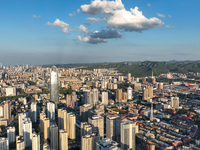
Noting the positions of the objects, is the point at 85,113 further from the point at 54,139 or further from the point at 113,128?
the point at 54,139

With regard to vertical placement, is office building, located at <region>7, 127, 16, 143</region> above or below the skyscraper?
below

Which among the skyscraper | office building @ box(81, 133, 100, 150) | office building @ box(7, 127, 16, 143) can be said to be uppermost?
the skyscraper

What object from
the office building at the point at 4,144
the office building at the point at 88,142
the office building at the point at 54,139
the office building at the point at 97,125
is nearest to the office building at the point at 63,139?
the office building at the point at 54,139

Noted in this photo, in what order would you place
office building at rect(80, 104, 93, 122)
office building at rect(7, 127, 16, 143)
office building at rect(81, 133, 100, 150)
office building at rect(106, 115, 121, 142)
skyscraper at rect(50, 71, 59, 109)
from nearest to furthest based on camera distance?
office building at rect(81, 133, 100, 150) → office building at rect(7, 127, 16, 143) → office building at rect(106, 115, 121, 142) → office building at rect(80, 104, 93, 122) → skyscraper at rect(50, 71, 59, 109)

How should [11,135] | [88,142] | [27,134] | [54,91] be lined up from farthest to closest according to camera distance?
[54,91]
[11,135]
[27,134]
[88,142]

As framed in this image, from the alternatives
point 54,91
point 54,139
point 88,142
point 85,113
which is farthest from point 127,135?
point 54,91

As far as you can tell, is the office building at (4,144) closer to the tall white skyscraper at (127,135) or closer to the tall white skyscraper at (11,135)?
the tall white skyscraper at (11,135)

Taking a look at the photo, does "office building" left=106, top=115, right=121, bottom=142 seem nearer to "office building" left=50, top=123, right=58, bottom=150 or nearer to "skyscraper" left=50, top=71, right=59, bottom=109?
"office building" left=50, top=123, right=58, bottom=150

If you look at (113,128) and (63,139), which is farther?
(113,128)

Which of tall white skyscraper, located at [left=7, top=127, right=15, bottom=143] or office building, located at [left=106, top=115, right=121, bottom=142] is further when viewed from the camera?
office building, located at [left=106, top=115, right=121, bottom=142]

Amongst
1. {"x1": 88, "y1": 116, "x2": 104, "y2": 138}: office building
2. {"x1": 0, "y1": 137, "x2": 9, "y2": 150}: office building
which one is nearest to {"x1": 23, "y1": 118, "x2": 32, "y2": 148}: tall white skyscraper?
{"x1": 0, "y1": 137, "x2": 9, "y2": 150}: office building

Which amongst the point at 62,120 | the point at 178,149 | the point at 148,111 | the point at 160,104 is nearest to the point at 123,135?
the point at 178,149
